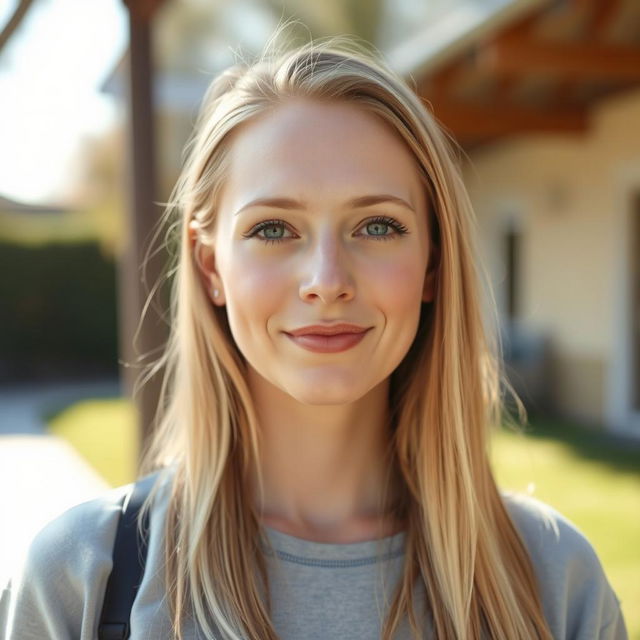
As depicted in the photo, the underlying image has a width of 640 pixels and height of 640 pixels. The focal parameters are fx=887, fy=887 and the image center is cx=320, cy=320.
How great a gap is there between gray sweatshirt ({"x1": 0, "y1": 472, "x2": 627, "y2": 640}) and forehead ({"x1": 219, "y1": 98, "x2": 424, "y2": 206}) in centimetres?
59

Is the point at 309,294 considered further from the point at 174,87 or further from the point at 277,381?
the point at 174,87

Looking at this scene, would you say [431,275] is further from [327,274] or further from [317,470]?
[317,470]

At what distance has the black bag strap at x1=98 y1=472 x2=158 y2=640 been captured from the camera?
4.54ft

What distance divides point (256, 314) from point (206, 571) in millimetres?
430

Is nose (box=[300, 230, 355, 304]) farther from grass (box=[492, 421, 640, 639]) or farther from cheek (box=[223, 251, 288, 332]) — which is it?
grass (box=[492, 421, 640, 639])

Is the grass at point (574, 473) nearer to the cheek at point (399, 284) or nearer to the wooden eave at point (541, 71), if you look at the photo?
the cheek at point (399, 284)

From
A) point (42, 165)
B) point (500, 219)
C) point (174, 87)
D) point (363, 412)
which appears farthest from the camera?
point (42, 165)

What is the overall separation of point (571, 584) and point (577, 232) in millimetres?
8566

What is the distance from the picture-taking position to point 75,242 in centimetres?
1691

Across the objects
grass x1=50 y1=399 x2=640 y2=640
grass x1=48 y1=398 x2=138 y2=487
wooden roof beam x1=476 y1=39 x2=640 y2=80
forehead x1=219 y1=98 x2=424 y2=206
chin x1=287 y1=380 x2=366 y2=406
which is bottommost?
grass x1=48 y1=398 x2=138 y2=487

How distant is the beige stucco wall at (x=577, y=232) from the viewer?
8.98m

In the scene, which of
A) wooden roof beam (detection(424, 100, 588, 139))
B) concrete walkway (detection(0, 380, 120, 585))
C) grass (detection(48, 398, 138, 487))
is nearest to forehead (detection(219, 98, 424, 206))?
concrete walkway (detection(0, 380, 120, 585))

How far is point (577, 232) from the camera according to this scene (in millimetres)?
9672

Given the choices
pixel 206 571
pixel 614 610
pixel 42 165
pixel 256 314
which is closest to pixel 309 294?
pixel 256 314
